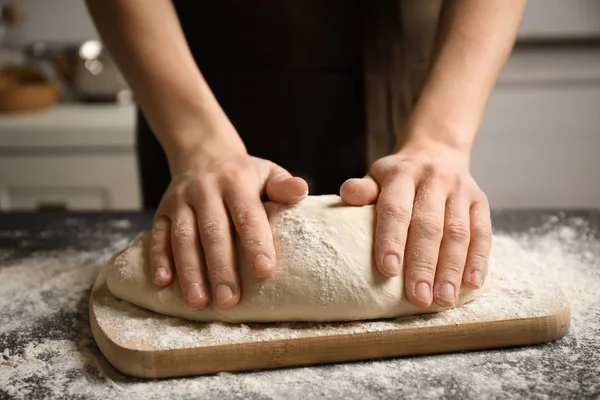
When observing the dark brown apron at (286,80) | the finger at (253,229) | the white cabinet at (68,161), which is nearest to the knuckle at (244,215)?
the finger at (253,229)

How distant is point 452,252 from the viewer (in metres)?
0.83

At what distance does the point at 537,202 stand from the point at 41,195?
77.0 inches

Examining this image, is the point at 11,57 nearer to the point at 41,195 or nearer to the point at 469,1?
the point at 41,195

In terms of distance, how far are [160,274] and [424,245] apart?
13.7 inches

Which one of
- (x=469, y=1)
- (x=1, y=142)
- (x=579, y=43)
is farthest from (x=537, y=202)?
(x=1, y=142)

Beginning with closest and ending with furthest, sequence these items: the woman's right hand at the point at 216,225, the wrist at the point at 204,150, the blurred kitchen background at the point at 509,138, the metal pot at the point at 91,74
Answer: the woman's right hand at the point at 216,225
the wrist at the point at 204,150
the blurred kitchen background at the point at 509,138
the metal pot at the point at 91,74

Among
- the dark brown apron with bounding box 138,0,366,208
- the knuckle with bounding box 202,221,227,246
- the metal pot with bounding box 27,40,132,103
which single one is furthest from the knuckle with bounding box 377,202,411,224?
the metal pot with bounding box 27,40,132,103

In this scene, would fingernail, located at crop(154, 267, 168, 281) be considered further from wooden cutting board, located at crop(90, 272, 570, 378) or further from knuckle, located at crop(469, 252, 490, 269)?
knuckle, located at crop(469, 252, 490, 269)

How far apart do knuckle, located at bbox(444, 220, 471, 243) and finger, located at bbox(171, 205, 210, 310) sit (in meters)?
0.33

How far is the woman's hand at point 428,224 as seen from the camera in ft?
2.67

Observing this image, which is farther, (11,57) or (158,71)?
(11,57)

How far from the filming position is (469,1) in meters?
1.10

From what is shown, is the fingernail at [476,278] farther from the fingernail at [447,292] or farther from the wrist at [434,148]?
the wrist at [434,148]

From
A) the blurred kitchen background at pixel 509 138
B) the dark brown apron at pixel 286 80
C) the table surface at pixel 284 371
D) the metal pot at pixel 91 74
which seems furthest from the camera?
the metal pot at pixel 91 74
